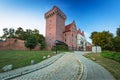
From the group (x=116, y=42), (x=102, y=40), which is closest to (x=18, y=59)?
(x=102, y=40)

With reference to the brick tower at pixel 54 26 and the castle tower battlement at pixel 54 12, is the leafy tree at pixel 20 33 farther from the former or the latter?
the castle tower battlement at pixel 54 12

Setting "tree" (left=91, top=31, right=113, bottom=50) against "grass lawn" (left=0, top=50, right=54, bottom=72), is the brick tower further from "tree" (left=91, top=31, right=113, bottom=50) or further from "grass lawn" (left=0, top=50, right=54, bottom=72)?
"grass lawn" (left=0, top=50, right=54, bottom=72)

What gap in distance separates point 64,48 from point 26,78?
1634 inches

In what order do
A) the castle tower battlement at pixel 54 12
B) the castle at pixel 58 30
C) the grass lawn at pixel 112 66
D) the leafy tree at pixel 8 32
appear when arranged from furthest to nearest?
the leafy tree at pixel 8 32 < the castle tower battlement at pixel 54 12 < the castle at pixel 58 30 < the grass lawn at pixel 112 66

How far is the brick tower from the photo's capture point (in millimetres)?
55322

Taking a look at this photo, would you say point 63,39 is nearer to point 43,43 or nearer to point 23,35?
point 43,43

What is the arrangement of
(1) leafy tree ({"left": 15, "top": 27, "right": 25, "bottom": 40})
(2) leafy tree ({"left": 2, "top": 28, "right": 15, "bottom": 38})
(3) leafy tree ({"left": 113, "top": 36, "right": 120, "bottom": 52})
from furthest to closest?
(2) leafy tree ({"left": 2, "top": 28, "right": 15, "bottom": 38}) → (1) leafy tree ({"left": 15, "top": 27, "right": 25, "bottom": 40}) → (3) leafy tree ({"left": 113, "top": 36, "right": 120, "bottom": 52})

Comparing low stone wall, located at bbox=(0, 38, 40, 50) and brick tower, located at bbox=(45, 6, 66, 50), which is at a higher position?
brick tower, located at bbox=(45, 6, 66, 50)

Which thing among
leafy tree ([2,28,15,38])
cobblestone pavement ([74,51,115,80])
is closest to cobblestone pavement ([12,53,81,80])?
cobblestone pavement ([74,51,115,80])

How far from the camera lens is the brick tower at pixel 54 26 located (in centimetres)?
5532

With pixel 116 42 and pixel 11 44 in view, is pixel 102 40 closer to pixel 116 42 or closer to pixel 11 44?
pixel 116 42

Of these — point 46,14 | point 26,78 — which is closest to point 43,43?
point 46,14

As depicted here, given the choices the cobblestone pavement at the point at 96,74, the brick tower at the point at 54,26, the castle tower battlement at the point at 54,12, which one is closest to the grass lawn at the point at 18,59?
the cobblestone pavement at the point at 96,74

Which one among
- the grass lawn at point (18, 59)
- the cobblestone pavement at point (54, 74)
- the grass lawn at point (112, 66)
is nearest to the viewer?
the cobblestone pavement at point (54, 74)
